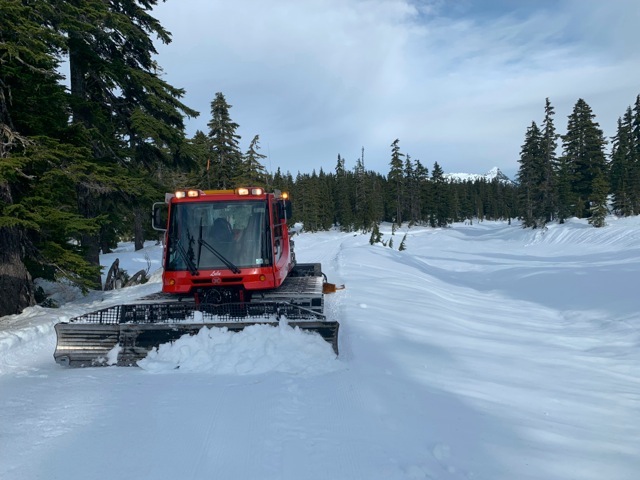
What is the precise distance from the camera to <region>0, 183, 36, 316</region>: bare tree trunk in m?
9.20

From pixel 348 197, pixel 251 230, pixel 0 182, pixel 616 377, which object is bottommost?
pixel 616 377

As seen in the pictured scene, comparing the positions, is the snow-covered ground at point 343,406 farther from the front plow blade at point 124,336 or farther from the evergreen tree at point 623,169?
the evergreen tree at point 623,169

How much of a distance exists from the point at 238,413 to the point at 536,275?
48.6 ft

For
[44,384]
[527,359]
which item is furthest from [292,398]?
[527,359]

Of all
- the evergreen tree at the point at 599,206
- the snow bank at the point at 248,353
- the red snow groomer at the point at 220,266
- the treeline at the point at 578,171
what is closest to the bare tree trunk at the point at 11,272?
the red snow groomer at the point at 220,266

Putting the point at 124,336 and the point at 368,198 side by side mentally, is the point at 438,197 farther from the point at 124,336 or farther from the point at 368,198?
the point at 124,336

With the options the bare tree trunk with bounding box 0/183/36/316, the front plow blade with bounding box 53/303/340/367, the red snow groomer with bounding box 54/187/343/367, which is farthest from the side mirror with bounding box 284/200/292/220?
the bare tree trunk with bounding box 0/183/36/316

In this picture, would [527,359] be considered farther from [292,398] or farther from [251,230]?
[251,230]

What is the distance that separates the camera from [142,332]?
5.77 metres

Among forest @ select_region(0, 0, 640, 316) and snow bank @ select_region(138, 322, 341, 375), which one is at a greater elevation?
forest @ select_region(0, 0, 640, 316)

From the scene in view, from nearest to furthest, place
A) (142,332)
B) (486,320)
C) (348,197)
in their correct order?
(142,332) → (486,320) → (348,197)

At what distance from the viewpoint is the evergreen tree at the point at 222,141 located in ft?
115

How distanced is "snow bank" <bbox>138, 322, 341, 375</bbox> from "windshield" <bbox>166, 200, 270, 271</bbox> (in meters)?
1.75

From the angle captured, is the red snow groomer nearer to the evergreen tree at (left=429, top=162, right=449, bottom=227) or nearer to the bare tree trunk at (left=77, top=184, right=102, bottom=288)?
the bare tree trunk at (left=77, top=184, right=102, bottom=288)
